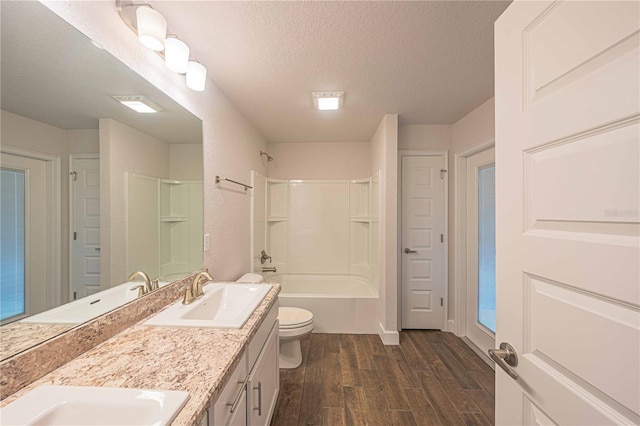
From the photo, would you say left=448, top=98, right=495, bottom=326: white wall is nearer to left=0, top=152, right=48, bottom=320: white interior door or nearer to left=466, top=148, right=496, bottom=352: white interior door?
left=466, top=148, right=496, bottom=352: white interior door

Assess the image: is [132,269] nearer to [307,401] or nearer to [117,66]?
[117,66]

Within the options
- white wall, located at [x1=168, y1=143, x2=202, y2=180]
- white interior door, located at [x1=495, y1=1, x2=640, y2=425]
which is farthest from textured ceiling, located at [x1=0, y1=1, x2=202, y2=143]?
white interior door, located at [x1=495, y1=1, x2=640, y2=425]

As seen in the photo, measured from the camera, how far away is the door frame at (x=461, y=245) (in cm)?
280

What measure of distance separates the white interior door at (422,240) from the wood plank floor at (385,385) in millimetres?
364

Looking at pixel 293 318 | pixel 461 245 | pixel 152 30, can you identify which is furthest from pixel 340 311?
pixel 152 30

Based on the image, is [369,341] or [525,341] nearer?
[525,341]

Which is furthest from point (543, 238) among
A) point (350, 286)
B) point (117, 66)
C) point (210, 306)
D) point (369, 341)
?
point (350, 286)

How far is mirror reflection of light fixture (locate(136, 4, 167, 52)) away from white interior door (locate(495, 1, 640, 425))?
138cm

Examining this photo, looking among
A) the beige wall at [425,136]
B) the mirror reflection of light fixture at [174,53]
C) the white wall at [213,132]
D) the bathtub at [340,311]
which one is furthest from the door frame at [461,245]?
the mirror reflection of light fixture at [174,53]

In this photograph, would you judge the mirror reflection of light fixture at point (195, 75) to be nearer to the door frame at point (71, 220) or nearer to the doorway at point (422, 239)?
the door frame at point (71, 220)

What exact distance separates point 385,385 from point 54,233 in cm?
222

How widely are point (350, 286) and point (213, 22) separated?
126 inches

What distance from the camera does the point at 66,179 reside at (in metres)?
0.88

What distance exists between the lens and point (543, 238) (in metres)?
0.64
